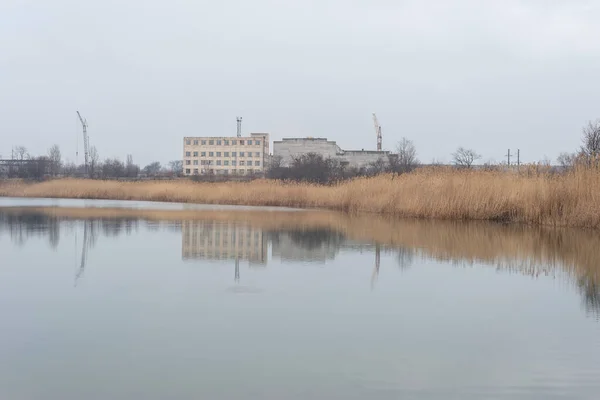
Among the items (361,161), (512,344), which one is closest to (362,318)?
(512,344)

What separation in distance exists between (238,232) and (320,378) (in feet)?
25.3

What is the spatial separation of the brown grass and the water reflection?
0.01 meters

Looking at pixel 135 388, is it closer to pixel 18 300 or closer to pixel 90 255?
pixel 18 300

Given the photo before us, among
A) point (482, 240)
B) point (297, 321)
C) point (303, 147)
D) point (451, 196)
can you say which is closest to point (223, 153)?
point (303, 147)

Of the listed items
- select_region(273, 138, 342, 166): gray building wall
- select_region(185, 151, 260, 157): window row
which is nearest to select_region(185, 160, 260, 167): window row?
select_region(185, 151, 260, 157): window row

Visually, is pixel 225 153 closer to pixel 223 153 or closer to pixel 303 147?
pixel 223 153

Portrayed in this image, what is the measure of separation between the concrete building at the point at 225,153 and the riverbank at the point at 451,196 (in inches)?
2570

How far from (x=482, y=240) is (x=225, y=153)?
8275cm

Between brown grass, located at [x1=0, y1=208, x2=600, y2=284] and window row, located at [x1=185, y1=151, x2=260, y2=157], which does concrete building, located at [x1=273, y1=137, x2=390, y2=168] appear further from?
brown grass, located at [x1=0, y1=208, x2=600, y2=284]

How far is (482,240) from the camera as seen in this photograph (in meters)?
9.98

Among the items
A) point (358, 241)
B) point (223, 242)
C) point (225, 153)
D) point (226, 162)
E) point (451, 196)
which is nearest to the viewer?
point (223, 242)

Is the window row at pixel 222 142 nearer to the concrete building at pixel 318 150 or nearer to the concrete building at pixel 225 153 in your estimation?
the concrete building at pixel 225 153

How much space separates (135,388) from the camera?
3.02 meters

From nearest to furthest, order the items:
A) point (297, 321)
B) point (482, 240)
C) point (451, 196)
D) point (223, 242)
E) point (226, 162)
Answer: point (297, 321) < point (223, 242) < point (482, 240) < point (451, 196) < point (226, 162)
